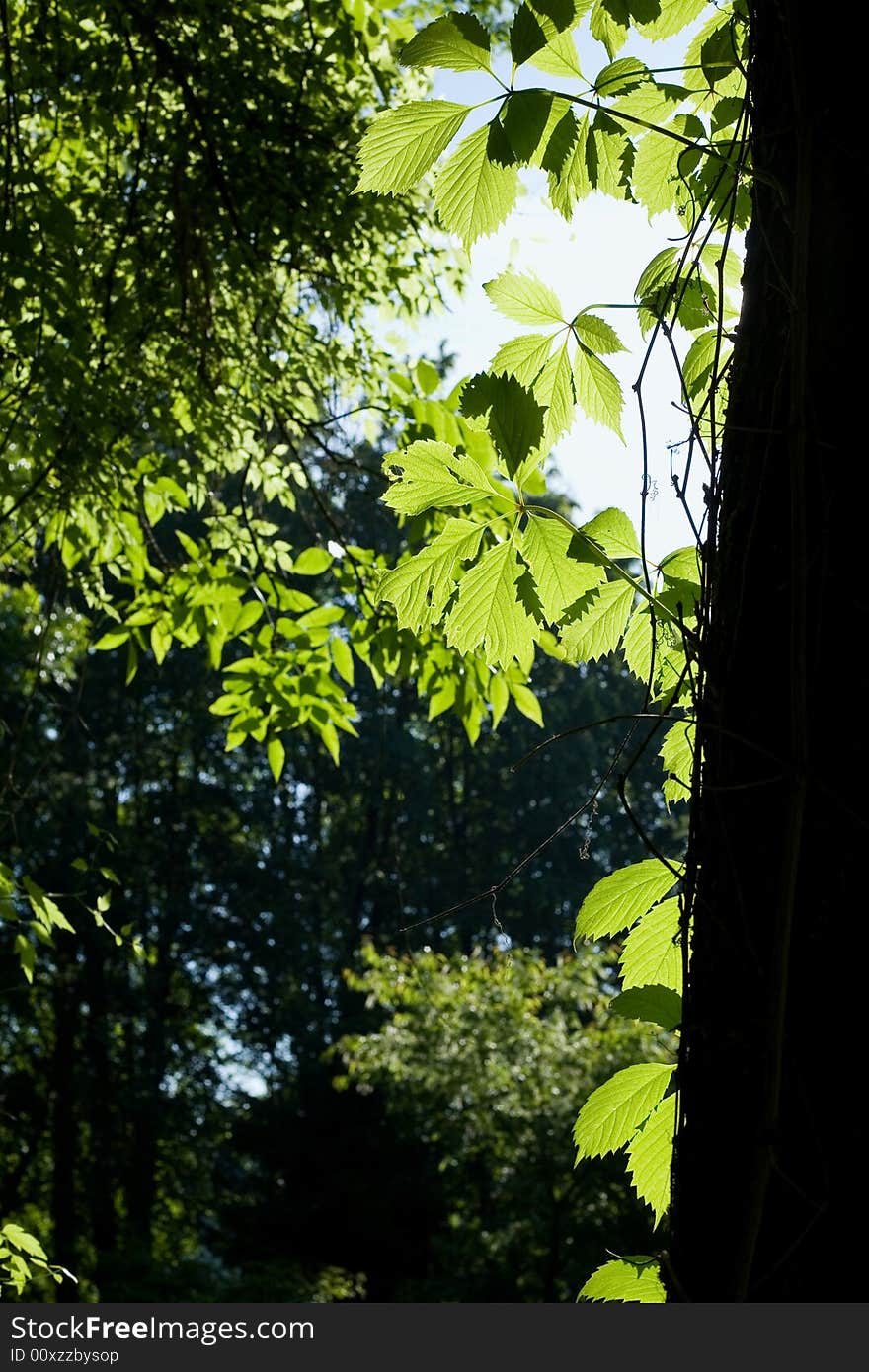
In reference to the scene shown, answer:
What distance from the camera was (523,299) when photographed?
1.16 meters

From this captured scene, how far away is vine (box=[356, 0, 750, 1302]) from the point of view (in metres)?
1.00

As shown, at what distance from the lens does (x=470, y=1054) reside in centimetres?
1145

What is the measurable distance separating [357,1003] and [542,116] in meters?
22.4

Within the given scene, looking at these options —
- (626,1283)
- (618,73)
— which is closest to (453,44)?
(618,73)

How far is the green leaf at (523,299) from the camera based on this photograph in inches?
44.6

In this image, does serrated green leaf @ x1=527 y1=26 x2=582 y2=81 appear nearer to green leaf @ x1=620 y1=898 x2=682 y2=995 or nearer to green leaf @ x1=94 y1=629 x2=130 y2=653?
green leaf @ x1=620 y1=898 x2=682 y2=995

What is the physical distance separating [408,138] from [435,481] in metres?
0.36

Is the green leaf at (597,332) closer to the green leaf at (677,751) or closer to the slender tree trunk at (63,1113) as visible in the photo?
the green leaf at (677,751)

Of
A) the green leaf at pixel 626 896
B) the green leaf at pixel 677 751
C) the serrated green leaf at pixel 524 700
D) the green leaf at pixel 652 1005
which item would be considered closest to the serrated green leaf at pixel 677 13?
the green leaf at pixel 677 751

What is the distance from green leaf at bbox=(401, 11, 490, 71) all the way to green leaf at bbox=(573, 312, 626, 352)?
268 mm

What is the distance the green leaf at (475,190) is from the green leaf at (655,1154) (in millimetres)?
937

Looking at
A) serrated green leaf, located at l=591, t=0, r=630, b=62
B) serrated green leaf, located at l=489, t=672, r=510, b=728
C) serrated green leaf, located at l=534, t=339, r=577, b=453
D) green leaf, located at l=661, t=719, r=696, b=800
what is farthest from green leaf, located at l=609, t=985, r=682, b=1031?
serrated green leaf, located at l=489, t=672, r=510, b=728
